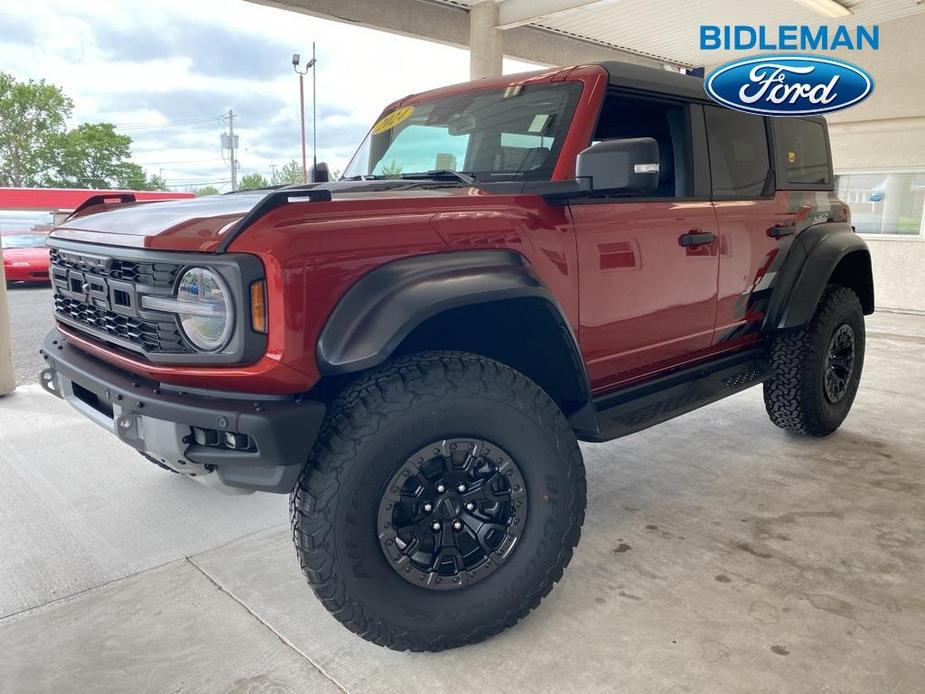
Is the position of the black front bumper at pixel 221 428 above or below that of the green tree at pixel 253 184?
below

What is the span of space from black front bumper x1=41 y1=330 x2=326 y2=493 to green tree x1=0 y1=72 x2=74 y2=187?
1878 cm

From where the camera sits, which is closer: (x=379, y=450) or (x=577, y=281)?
(x=379, y=450)

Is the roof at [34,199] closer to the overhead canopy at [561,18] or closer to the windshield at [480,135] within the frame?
the overhead canopy at [561,18]

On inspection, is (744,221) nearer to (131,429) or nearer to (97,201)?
(131,429)

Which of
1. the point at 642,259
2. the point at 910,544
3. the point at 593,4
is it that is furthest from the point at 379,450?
the point at 593,4

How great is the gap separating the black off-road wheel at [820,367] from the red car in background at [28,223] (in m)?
10.9

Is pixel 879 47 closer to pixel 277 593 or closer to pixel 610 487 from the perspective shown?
pixel 610 487

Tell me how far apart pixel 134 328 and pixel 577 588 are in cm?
153

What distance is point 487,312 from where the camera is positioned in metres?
2.02

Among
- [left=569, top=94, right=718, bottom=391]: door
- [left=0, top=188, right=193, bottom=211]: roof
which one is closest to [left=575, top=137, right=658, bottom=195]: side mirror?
[left=569, top=94, right=718, bottom=391]: door

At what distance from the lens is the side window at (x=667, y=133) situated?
267 cm

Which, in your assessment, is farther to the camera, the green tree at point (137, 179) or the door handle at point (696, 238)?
the green tree at point (137, 179)

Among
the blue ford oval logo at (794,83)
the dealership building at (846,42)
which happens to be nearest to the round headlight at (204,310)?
the blue ford oval logo at (794,83)

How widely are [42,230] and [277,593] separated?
13.3m
